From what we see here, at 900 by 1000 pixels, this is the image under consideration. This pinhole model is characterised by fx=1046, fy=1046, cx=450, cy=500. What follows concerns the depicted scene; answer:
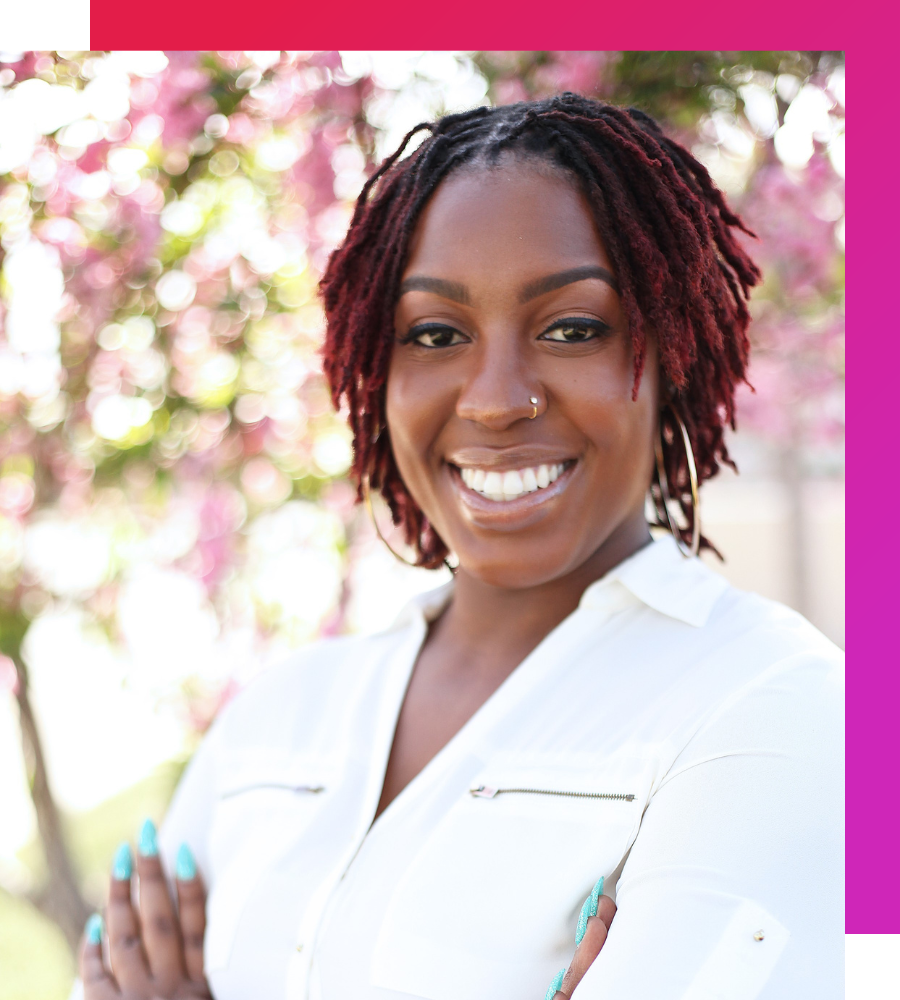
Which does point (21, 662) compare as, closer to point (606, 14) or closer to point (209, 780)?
point (209, 780)

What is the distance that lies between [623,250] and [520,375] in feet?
0.71

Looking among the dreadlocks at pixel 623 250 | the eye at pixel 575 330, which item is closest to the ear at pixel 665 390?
the dreadlocks at pixel 623 250

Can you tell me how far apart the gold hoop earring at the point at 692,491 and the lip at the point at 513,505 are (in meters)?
0.22

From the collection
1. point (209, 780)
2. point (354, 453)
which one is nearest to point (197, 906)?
point (209, 780)

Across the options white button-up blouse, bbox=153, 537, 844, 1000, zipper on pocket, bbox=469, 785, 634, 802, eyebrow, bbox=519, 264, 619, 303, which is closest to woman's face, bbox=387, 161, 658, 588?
eyebrow, bbox=519, 264, 619, 303

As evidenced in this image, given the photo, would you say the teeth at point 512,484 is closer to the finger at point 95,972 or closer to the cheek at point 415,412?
the cheek at point 415,412

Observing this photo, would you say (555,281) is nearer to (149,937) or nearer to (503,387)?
(503,387)

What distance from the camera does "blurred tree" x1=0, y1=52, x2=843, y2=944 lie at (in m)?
2.40

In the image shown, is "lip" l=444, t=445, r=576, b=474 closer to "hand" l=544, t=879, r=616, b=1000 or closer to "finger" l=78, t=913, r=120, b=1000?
"hand" l=544, t=879, r=616, b=1000

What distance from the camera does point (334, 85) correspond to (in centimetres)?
250

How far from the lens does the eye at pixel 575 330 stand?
1375 mm

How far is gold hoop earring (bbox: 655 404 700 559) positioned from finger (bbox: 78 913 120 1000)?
1.10 metres

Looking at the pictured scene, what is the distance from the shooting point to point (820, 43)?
5.71ft

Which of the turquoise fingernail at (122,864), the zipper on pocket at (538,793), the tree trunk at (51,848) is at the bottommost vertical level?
the tree trunk at (51,848)
